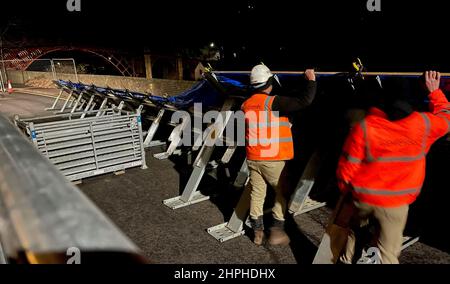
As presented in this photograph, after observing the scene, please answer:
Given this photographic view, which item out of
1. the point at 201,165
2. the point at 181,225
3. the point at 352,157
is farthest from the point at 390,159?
the point at 201,165

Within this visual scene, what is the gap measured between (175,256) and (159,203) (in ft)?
5.05

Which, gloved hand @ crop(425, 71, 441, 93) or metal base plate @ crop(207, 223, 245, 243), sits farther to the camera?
metal base plate @ crop(207, 223, 245, 243)

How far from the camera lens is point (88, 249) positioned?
573 mm

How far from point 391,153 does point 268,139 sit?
1.34m

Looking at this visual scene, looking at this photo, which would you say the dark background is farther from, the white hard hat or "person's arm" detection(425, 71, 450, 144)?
the white hard hat

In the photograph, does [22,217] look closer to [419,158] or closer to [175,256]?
[419,158]

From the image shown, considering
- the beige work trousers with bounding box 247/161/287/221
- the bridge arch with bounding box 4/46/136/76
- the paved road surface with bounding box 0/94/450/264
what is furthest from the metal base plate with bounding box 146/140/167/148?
the bridge arch with bounding box 4/46/136/76

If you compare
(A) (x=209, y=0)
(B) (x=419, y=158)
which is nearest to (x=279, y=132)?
(B) (x=419, y=158)

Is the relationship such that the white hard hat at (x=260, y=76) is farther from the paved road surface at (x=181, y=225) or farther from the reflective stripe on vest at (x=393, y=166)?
the paved road surface at (x=181, y=225)

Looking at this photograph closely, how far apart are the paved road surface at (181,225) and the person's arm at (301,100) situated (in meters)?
1.66

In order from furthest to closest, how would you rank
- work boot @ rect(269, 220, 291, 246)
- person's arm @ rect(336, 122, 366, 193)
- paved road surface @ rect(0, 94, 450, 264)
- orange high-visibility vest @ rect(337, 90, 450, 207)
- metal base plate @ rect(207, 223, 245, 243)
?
metal base plate @ rect(207, 223, 245, 243)
work boot @ rect(269, 220, 291, 246)
paved road surface @ rect(0, 94, 450, 264)
person's arm @ rect(336, 122, 366, 193)
orange high-visibility vest @ rect(337, 90, 450, 207)

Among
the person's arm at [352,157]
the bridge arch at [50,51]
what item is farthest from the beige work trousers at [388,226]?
the bridge arch at [50,51]

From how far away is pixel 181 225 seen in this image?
4.15 metres

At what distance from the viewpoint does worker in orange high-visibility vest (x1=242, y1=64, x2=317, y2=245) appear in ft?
10.4
